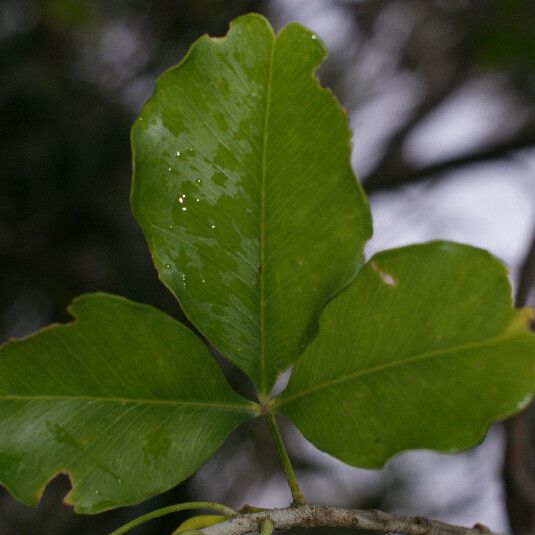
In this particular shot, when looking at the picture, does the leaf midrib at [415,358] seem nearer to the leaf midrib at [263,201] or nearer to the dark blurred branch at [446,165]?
the leaf midrib at [263,201]

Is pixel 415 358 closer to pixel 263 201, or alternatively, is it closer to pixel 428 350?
pixel 428 350

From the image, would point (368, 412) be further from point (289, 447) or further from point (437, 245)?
point (289, 447)

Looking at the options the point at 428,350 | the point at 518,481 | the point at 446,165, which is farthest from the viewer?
the point at 446,165

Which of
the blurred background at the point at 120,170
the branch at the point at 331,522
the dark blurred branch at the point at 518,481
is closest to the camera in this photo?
the branch at the point at 331,522

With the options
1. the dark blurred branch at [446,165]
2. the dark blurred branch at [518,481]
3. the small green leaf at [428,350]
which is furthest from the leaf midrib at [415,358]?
the dark blurred branch at [446,165]

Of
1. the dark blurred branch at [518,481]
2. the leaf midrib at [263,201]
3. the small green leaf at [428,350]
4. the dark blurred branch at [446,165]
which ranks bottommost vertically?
the dark blurred branch at [518,481]

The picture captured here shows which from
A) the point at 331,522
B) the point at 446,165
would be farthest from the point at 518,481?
the point at 446,165

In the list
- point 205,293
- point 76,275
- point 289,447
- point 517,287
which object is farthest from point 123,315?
point 289,447
